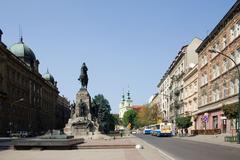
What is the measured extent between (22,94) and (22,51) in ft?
47.8

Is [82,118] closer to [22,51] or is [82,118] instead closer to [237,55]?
[237,55]

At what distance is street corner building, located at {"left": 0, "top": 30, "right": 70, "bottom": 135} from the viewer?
74188mm

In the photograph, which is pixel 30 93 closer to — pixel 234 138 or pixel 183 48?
pixel 183 48

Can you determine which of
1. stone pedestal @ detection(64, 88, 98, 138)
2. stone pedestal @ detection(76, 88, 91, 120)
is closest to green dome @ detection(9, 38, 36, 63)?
stone pedestal @ detection(64, 88, 98, 138)

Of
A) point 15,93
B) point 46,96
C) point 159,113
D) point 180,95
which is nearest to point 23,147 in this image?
point 15,93

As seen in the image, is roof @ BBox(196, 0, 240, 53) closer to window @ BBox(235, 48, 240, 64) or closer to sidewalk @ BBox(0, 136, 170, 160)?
window @ BBox(235, 48, 240, 64)

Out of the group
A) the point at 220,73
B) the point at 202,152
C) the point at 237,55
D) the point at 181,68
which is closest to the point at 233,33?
the point at 237,55

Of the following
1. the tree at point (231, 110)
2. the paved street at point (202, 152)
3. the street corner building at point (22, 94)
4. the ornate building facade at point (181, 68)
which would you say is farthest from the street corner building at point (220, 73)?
the street corner building at point (22, 94)

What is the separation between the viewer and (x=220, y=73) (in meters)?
58.4

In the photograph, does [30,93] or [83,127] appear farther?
[30,93]

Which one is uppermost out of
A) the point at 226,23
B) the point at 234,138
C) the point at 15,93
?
the point at 226,23

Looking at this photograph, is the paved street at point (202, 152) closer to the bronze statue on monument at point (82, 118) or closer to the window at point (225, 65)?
the bronze statue on monument at point (82, 118)

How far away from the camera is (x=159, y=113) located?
14575cm

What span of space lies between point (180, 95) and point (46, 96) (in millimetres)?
40995
